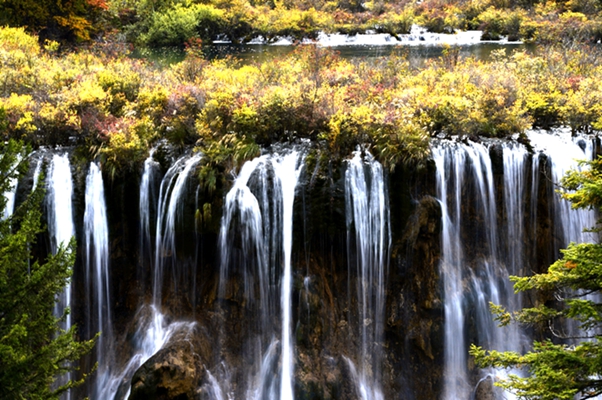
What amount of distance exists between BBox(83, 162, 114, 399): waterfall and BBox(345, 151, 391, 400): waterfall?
18.2 feet

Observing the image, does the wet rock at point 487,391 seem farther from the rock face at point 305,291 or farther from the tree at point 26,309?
the tree at point 26,309

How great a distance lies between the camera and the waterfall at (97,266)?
11656mm

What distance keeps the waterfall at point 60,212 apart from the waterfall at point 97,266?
0.37 m

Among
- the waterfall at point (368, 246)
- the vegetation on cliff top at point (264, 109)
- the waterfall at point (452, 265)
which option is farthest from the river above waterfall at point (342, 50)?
the waterfall at point (368, 246)

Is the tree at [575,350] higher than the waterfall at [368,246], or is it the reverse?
the waterfall at [368,246]

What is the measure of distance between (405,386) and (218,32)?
34.1 metres

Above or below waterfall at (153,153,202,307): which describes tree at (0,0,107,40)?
above

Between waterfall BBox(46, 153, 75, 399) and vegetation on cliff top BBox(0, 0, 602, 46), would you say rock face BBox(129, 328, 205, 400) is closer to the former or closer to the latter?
waterfall BBox(46, 153, 75, 399)

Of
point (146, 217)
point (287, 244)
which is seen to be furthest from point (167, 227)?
point (287, 244)

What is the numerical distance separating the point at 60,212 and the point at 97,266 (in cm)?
147

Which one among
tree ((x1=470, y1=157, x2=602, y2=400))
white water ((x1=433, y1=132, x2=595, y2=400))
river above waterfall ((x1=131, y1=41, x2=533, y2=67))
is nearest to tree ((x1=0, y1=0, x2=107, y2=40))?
river above waterfall ((x1=131, y1=41, x2=533, y2=67))

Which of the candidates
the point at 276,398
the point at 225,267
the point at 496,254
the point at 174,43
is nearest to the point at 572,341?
the point at 496,254

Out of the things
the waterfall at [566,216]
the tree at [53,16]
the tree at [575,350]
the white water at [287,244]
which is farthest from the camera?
the tree at [53,16]

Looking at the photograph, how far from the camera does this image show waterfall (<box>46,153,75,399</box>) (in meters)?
11.6
